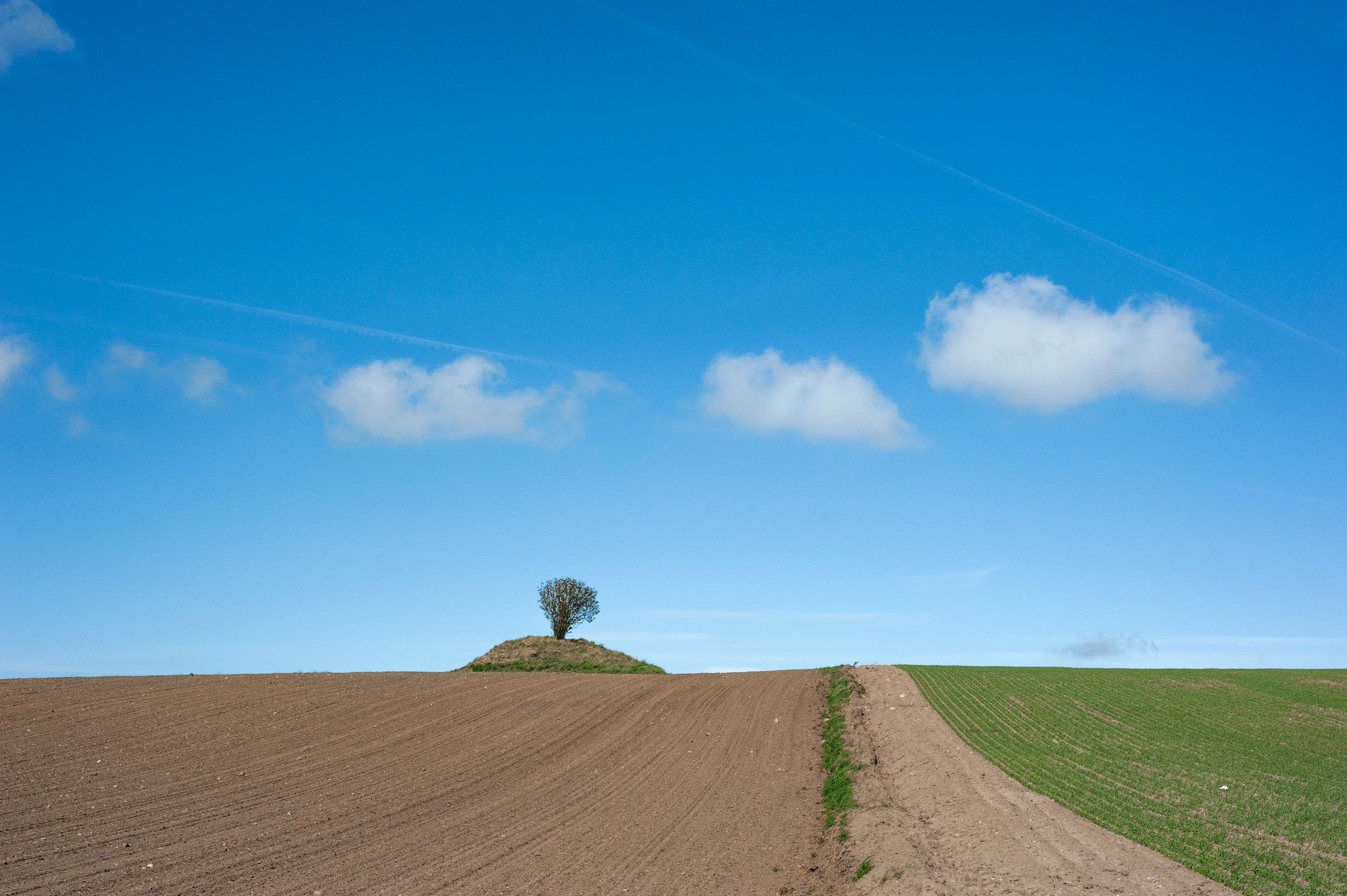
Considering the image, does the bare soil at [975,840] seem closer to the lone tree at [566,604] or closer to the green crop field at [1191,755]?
the green crop field at [1191,755]

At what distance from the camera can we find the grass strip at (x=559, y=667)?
51.9m

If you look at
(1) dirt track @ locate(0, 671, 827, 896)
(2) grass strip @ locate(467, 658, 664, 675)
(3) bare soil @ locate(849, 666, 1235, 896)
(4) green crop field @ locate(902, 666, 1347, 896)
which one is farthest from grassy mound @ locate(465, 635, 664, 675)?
(3) bare soil @ locate(849, 666, 1235, 896)

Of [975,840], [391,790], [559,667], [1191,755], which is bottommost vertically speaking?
[975,840]

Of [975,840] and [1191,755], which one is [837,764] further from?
[1191,755]

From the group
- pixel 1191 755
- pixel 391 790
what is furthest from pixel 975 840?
pixel 391 790

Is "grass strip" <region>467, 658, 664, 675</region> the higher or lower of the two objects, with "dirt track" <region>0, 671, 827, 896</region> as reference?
higher

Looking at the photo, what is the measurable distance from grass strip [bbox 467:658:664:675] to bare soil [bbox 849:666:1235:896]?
2851cm

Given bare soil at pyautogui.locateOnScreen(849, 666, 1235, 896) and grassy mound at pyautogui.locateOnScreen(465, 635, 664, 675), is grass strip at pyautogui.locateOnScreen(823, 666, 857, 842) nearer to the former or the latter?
bare soil at pyautogui.locateOnScreen(849, 666, 1235, 896)

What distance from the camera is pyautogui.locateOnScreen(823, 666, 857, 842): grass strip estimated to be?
20.8 meters

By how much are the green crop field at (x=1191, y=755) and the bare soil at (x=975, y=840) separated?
24.9 inches

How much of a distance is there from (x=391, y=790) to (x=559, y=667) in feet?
103

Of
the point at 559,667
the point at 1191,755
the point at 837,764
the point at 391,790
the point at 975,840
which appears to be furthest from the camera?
the point at 559,667

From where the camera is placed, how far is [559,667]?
52.7 metres

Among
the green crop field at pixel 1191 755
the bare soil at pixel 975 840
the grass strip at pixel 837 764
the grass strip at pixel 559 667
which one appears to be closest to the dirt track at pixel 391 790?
the grass strip at pixel 837 764
